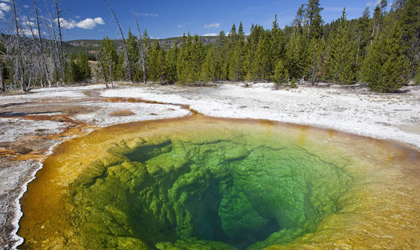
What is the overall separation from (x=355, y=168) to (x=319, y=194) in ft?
5.26

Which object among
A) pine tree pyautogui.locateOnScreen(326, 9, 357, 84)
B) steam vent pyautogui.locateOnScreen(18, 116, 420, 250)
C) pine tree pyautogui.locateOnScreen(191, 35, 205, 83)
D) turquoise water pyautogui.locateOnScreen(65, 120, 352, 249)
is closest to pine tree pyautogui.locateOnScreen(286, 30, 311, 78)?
pine tree pyautogui.locateOnScreen(326, 9, 357, 84)

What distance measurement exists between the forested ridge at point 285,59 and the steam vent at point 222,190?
1635 centimetres

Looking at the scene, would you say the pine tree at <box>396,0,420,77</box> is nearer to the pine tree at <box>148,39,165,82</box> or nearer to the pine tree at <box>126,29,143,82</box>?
the pine tree at <box>148,39,165,82</box>

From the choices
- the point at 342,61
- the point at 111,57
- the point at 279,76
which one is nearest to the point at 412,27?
the point at 342,61

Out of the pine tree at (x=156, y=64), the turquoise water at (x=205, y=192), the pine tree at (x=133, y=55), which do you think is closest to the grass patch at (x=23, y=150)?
the turquoise water at (x=205, y=192)

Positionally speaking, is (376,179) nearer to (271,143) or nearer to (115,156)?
(271,143)

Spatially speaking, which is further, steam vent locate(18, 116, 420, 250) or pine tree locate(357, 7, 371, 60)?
pine tree locate(357, 7, 371, 60)

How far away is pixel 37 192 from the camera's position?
14.9ft

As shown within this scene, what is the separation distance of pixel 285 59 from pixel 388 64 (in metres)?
14.5

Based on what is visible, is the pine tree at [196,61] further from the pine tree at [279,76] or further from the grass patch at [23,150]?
the grass patch at [23,150]

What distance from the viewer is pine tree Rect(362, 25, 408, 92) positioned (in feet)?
61.8

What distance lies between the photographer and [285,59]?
104 feet

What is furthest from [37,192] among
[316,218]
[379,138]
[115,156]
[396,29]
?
[396,29]

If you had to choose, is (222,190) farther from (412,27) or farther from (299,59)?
(412,27)
